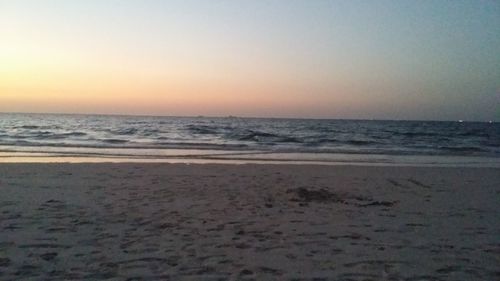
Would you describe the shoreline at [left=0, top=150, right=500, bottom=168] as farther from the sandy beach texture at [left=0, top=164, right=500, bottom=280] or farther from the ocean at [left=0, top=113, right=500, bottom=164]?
the sandy beach texture at [left=0, top=164, right=500, bottom=280]

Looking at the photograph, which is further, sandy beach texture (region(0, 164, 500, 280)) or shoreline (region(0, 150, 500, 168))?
shoreline (region(0, 150, 500, 168))

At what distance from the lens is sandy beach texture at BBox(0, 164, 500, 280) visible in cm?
431

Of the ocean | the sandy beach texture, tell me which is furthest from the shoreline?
the sandy beach texture

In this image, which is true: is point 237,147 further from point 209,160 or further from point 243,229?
point 243,229

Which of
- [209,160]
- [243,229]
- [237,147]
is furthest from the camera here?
[237,147]

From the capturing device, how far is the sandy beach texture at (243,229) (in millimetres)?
4312

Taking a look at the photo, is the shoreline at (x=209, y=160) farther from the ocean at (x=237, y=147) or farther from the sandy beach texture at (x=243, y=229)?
the sandy beach texture at (x=243, y=229)

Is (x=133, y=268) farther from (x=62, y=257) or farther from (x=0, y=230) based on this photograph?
(x=0, y=230)

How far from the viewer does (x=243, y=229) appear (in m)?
5.84

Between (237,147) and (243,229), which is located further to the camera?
(237,147)

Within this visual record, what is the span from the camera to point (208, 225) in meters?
6.06

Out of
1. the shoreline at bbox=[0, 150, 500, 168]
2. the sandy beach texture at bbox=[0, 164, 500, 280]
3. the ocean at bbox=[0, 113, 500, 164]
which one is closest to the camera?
the sandy beach texture at bbox=[0, 164, 500, 280]

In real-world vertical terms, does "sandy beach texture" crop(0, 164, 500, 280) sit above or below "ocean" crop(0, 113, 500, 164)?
above

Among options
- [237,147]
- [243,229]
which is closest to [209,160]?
[237,147]
